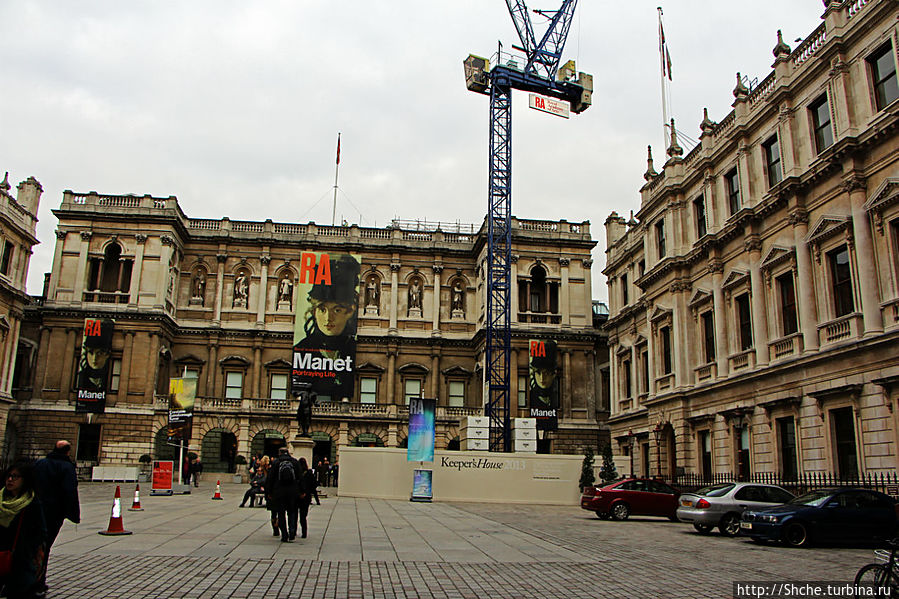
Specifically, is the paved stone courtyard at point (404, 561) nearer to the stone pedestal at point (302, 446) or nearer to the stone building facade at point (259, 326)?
the stone pedestal at point (302, 446)

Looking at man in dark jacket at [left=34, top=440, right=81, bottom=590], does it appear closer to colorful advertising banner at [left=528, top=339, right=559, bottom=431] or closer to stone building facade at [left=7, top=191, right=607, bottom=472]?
colorful advertising banner at [left=528, top=339, right=559, bottom=431]

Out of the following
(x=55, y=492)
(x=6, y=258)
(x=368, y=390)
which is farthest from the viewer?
(x=368, y=390)

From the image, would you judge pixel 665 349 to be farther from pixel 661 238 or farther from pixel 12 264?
pixel 12 264

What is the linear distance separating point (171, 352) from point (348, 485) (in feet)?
74.6

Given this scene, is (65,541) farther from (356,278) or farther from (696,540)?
(356,278)

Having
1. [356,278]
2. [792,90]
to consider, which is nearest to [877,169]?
[792,90]

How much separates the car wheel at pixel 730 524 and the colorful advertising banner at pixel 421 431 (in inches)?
560

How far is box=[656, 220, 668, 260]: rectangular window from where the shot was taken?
113 ft

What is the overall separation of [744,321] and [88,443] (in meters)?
38.0

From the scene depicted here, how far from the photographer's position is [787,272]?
24.6 m

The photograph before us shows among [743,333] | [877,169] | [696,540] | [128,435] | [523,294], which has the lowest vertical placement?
[696,540]

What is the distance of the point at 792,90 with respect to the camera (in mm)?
24594

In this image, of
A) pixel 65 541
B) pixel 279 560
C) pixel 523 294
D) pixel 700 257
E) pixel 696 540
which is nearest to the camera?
pixel 279 560

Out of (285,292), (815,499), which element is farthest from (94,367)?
(815,499)
